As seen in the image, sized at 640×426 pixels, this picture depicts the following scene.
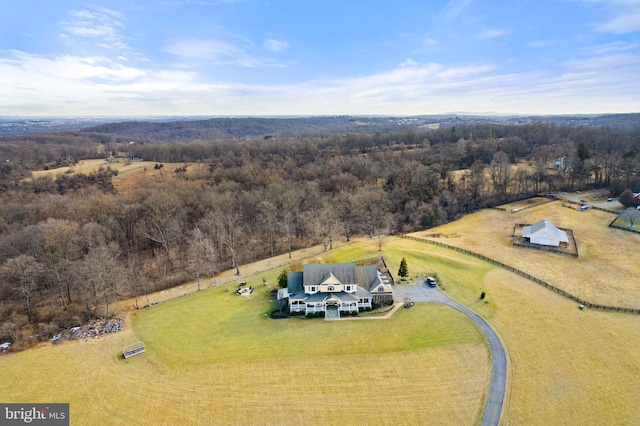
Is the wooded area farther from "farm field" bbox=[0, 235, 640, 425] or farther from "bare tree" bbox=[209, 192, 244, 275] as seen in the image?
"farm field" bbox=[0, 235, 640, 425]

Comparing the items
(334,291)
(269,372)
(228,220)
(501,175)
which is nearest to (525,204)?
(501,175)

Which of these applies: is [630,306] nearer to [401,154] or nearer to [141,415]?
[141,415]

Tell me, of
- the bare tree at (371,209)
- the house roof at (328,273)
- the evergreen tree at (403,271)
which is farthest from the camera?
the bare tree at (371,209)

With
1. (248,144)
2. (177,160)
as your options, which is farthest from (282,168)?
(177,160)

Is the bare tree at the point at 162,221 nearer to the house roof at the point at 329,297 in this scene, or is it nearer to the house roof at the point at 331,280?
the house roof at the point at 329,297

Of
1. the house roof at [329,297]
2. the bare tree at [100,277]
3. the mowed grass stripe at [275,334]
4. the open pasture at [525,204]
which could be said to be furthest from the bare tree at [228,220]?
the open pasture at [525,204]

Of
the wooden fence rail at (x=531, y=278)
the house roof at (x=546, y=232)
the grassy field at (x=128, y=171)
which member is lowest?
the wooden fence rail at (x=531, y=278)

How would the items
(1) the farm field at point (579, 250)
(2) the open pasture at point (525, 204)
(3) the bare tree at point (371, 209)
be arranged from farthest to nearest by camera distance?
(2) the open pasture at point (525, 204), (3) the bare tree at point (371, 209), (1) the farm field at point (579, 250)
